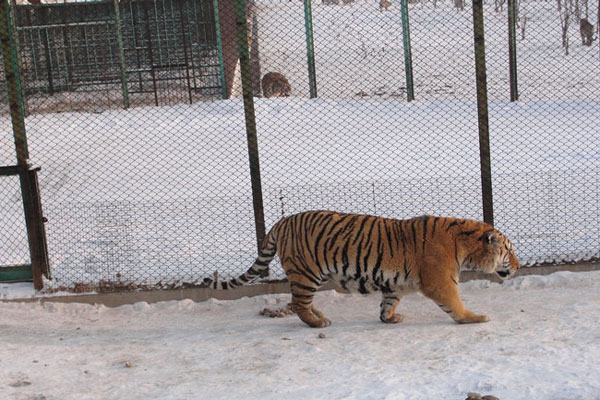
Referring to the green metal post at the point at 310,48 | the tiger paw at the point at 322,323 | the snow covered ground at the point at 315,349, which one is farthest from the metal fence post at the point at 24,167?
the green metal post at the point at 310,48

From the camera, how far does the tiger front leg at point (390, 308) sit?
16.0ft

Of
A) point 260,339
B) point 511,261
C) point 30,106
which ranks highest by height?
point 30,106

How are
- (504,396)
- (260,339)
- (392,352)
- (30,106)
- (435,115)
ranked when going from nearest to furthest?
(504,396) < (392,352) < (260,339) < (435,115) < (30,106)

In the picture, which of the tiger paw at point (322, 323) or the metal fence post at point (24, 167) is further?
the metal fence post at point (24, 167)

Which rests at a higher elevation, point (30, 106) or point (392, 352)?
point (30, 106)

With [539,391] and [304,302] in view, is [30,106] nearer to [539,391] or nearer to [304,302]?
[304,302]

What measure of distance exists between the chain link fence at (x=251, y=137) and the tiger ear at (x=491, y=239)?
1234mm

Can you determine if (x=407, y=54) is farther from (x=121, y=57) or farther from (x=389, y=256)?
(x=389, y=256)

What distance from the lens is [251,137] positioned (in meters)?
5.80

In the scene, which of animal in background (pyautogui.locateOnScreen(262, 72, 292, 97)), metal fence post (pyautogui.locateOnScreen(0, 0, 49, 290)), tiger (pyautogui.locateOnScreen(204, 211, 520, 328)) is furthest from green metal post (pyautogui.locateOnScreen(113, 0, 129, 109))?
tiger (pyautogui.locateOnScreen(204, 211, 520, 328))

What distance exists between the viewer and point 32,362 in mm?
4414

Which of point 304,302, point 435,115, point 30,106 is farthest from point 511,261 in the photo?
point 30,106

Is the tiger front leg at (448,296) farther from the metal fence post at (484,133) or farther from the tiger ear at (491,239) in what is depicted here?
the metal fence post at (484,133)

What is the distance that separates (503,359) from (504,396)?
547 mm
